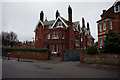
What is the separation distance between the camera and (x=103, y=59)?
1230 cm

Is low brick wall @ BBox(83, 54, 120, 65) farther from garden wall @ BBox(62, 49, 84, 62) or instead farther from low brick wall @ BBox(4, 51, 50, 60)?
low brick wall @ BBox(4, 51, 50, 60)

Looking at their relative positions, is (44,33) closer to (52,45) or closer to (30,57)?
(52,45)

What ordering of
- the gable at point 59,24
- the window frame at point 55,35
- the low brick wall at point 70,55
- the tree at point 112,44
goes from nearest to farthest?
the tree at point 112,44 < the low brick wall at point 70,55 < the window frame at point 55,35 < the gable at point 59,24

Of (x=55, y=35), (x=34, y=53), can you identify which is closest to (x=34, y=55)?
(x=34, y=53)

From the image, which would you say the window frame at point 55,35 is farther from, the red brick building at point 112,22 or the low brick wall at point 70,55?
the red brick building at point 112,22

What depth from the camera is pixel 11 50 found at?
80.1 feet

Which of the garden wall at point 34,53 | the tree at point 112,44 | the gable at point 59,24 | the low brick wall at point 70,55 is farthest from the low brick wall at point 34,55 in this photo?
the gable at point 59,24

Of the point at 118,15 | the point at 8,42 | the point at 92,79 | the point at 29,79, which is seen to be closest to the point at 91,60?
the point at 92,79

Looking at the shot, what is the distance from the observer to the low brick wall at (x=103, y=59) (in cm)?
1151

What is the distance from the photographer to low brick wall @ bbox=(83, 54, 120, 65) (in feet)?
37.8

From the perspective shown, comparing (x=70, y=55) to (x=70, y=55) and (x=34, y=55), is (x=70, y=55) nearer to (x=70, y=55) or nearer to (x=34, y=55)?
(x=70, y=55)

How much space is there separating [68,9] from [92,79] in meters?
24.2

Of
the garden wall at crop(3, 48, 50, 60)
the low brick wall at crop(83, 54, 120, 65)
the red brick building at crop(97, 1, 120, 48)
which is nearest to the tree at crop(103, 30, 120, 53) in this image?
the low brick wall at crop(83, 54, 120, 65)

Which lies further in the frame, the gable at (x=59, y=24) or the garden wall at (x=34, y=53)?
the gable at (x=59, y=24)
